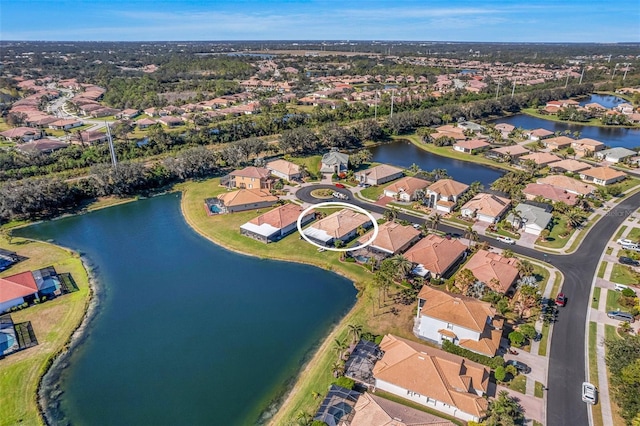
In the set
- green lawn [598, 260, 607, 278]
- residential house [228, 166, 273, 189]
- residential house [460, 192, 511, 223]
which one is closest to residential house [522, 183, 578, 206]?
residential house [460, 192, 511, 223]

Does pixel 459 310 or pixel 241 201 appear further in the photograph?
pixel 241 201

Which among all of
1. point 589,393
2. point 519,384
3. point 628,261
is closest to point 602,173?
point 628,261

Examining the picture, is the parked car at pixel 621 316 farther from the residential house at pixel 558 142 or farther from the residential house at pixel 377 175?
the residential house at pixel 558 142

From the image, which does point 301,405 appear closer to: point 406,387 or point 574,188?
point 406,387

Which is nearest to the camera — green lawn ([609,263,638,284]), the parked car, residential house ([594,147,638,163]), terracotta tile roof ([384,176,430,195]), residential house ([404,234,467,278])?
the parked car

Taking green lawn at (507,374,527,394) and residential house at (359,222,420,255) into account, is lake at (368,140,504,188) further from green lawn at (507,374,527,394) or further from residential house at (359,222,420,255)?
green lawn at (507,374,527,394)

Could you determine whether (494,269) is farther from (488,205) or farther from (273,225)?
(273,225)

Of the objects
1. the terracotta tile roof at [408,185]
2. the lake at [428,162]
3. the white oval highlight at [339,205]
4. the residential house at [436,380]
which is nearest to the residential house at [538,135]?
the lake at [428,162]
